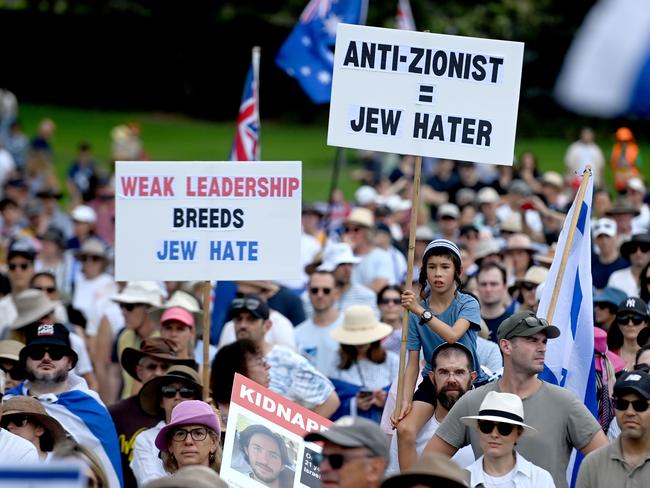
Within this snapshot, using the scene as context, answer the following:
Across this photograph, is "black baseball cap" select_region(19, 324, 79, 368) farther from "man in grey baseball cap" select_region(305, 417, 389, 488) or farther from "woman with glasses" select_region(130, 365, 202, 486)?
"man in grey baseball cap" select_region(305, 417, 389, 488)

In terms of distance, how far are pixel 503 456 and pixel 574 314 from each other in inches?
A: 87.2

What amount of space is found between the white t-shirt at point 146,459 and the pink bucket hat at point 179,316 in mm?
2153

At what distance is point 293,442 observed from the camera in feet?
26.2

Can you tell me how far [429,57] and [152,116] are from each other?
1668 inches

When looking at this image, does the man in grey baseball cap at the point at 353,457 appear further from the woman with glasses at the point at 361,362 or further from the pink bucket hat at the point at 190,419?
the woman with glasses at the point at 361,362

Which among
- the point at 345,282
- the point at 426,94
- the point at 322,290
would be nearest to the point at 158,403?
the point at 426,94

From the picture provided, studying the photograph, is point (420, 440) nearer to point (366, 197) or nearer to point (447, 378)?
point (447, 378)

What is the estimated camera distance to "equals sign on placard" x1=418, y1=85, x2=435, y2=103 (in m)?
8.74

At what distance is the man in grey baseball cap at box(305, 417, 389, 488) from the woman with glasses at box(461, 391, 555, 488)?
1.57m

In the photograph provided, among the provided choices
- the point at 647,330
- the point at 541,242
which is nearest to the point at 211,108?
the point at 541,242

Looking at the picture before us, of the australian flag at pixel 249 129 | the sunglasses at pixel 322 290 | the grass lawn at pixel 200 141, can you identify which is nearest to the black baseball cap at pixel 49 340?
the sunglasses at pixel 322 290

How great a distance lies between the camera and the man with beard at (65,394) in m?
8.95

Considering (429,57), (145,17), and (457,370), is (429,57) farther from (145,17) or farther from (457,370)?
(145,17)

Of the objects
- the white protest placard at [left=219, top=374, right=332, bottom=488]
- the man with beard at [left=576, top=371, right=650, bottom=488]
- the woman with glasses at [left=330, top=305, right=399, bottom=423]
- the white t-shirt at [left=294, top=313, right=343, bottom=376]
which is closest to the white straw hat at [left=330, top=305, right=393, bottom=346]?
the woman with glasses at [left=330, top=305, right=399, bottom=423]
